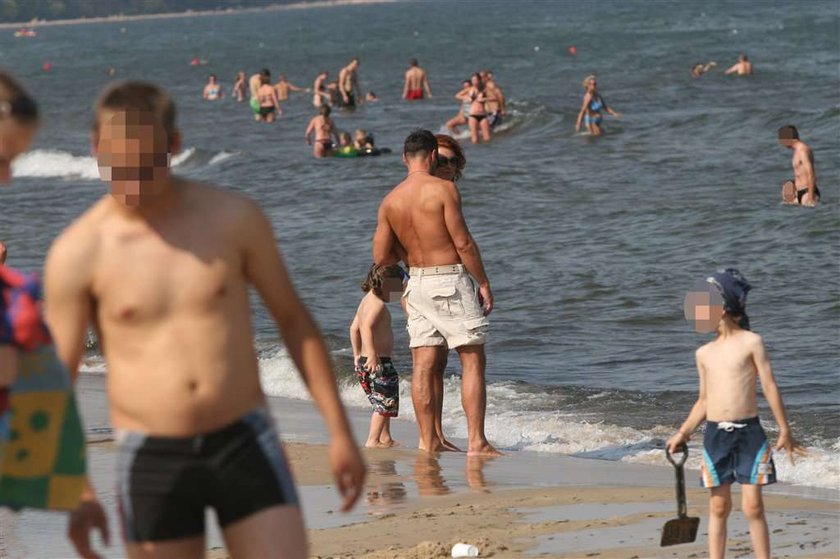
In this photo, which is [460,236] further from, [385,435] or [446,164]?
[385,435]

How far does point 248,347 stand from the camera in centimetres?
350

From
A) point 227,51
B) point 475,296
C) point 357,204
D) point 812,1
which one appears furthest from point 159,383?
point 812,1

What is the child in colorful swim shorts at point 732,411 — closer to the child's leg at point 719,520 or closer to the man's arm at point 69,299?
the child's leg at point 719,520

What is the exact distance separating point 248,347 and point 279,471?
28 centimetres

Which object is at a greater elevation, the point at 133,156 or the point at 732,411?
the point at 133,156

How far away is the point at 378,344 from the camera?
872 cm

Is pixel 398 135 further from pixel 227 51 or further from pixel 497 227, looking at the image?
pixel 227 51

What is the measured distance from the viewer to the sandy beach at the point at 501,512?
6.18 meters

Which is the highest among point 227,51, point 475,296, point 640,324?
point 227,51

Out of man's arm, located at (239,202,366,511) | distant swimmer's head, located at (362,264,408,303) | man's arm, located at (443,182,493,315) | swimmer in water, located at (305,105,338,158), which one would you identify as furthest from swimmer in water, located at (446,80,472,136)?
man's arm, located at (239,202,366,511)

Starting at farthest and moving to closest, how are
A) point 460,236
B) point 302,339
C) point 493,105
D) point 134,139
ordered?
point 493,105, point 460,236, point 302,339, point 134,139

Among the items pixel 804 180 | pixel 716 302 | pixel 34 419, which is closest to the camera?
pixel 34 419

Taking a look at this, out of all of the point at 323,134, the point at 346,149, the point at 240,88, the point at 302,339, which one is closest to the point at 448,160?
the point at 302,339

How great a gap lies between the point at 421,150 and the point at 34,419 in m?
4.84
